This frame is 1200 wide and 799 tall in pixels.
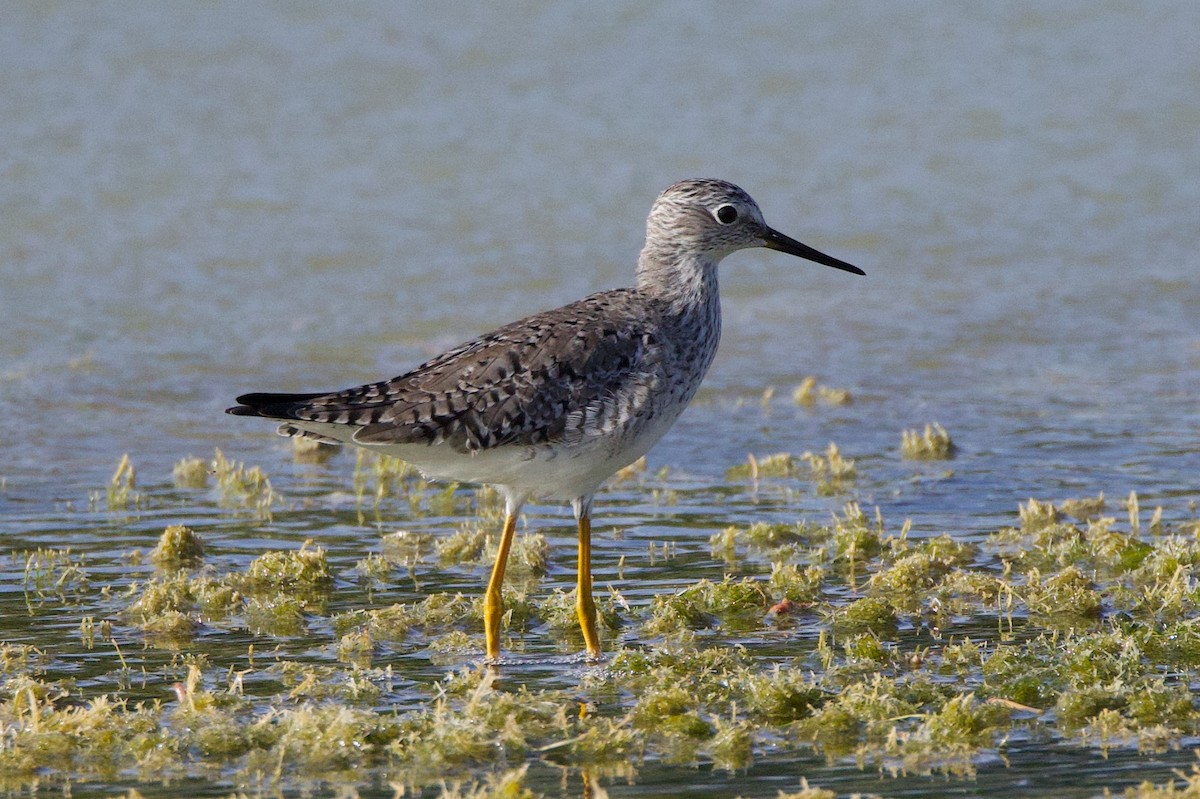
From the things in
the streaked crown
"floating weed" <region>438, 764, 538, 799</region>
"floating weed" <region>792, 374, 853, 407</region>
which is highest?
the streaked crown

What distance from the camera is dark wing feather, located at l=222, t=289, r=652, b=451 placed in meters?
7.74

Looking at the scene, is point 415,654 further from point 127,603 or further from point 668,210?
point 668,210

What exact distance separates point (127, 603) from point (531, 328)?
2250mm

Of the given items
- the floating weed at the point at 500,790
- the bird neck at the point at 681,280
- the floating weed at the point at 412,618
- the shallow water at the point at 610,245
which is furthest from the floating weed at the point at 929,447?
the floating weed at the point at 500,790

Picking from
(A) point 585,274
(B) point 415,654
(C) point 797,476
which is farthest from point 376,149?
(B) point 415,654

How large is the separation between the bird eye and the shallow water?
67.7 inches

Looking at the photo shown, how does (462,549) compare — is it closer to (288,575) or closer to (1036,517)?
(288,575)

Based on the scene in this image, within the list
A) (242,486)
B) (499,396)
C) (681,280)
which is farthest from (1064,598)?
(242,486)

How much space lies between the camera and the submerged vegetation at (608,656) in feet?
20.6

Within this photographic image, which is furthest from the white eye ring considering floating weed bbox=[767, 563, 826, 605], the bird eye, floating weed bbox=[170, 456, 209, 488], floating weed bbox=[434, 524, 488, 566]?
floating weed bbox=[170, 456, 209, 488]

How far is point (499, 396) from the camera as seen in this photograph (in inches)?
307

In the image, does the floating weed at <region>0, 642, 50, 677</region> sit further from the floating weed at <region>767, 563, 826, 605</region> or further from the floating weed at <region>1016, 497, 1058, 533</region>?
the floating weed at <region>1016, 497, 1058, 533</region>

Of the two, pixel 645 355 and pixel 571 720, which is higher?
pixel 645 355

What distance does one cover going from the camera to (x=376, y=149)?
64.7 ft
